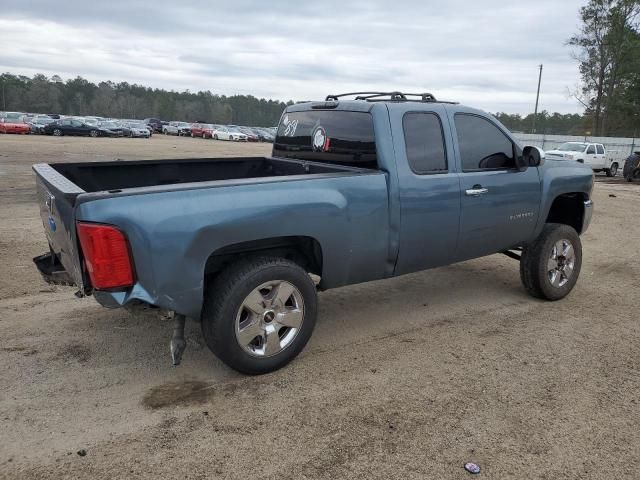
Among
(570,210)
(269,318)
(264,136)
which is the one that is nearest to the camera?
(269,318)

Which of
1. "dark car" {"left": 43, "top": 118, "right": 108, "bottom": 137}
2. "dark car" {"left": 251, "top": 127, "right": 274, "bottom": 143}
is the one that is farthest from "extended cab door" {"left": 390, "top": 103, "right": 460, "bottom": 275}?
"dark car" {"left": 251, "top": 127, "right": 274, "bottom": 143}

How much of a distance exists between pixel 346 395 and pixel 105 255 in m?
1.73

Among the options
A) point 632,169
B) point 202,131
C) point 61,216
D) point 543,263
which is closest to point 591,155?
point 632,169

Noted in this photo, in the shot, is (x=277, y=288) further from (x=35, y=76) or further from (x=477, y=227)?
(x=35, y=76)

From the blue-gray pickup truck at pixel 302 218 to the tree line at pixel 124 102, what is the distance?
117m

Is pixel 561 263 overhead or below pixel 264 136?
below

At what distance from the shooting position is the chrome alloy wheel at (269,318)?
3.51 m

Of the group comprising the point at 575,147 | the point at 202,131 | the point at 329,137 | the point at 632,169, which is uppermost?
the point at 202,131

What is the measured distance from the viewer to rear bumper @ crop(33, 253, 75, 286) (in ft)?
Answer: 12.0

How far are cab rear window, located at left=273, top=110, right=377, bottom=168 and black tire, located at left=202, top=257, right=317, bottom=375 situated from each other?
3.88 ft

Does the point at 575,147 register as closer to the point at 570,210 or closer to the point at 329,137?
the point at 570,210

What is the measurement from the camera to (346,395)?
3504mm

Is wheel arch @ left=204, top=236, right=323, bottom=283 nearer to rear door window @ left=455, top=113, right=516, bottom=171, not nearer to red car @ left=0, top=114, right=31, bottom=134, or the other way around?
rear door window @ left=455, top=113, right=516, bottom=171

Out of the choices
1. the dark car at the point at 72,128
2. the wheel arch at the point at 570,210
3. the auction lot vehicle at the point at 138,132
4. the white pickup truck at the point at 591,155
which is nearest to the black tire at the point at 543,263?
the wheel arch at the point at 570,210
